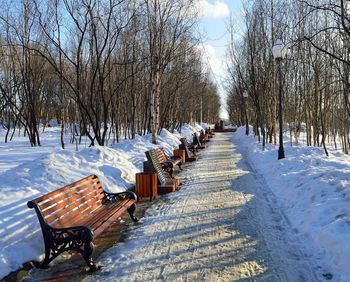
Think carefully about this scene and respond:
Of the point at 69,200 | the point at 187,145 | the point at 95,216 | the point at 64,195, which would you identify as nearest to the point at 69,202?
the point at 69,200

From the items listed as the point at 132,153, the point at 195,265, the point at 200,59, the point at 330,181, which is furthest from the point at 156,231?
the point at 200,59

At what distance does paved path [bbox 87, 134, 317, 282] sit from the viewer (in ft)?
14.7

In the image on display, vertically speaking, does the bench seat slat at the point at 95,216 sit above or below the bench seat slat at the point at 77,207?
below

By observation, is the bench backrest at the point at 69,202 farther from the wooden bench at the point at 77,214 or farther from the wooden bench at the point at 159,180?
the wooden bench at the point at 159,180

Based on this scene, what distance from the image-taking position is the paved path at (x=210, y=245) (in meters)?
4.48

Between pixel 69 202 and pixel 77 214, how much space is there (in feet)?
0.83

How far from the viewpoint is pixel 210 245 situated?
544cm

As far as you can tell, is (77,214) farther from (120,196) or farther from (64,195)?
(120,196)

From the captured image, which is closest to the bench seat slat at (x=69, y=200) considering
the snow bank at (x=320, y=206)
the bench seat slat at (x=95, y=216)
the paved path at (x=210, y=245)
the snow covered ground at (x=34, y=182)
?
the bench seat slat at (x=95, y=216)

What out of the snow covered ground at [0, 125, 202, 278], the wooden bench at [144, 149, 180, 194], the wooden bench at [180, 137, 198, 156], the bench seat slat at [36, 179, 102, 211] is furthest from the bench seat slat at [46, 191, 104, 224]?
the wooden bench at [180, 137, 198, 156]

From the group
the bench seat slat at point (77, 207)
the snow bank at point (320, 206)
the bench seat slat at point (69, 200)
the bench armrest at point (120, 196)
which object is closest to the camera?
the snow bank at point (320, 206)

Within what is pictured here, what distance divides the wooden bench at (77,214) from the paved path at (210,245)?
43 cm

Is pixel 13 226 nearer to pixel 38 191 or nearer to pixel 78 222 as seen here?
pixel 78 222

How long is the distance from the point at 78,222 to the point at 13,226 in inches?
35.5
